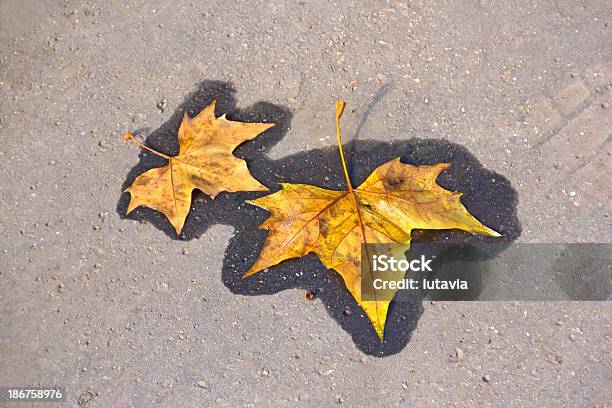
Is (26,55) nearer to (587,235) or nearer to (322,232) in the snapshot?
(322,232)

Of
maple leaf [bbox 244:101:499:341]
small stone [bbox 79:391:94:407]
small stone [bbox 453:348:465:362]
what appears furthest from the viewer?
small stone [bbox 79:391:94:407]

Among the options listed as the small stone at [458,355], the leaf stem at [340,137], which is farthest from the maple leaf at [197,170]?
the small stone at [458,355]

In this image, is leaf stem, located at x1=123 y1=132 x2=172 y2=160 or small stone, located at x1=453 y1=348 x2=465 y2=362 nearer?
small stone, located at x1=453 y1=348 x2=465 y2=362

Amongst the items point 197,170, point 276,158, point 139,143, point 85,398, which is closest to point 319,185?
point 276,158

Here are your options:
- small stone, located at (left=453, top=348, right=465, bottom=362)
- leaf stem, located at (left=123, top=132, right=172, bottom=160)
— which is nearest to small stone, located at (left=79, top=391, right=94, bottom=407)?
leaf stem, located at (left=123, top=132, right=172, bottom=160)

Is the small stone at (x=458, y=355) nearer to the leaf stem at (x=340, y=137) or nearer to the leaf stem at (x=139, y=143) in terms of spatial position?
the leaf stem at (x=340, y=137)

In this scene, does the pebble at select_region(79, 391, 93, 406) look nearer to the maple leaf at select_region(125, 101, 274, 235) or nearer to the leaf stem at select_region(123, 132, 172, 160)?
the maple leaf at select_region(125, 101, 274, 235)
